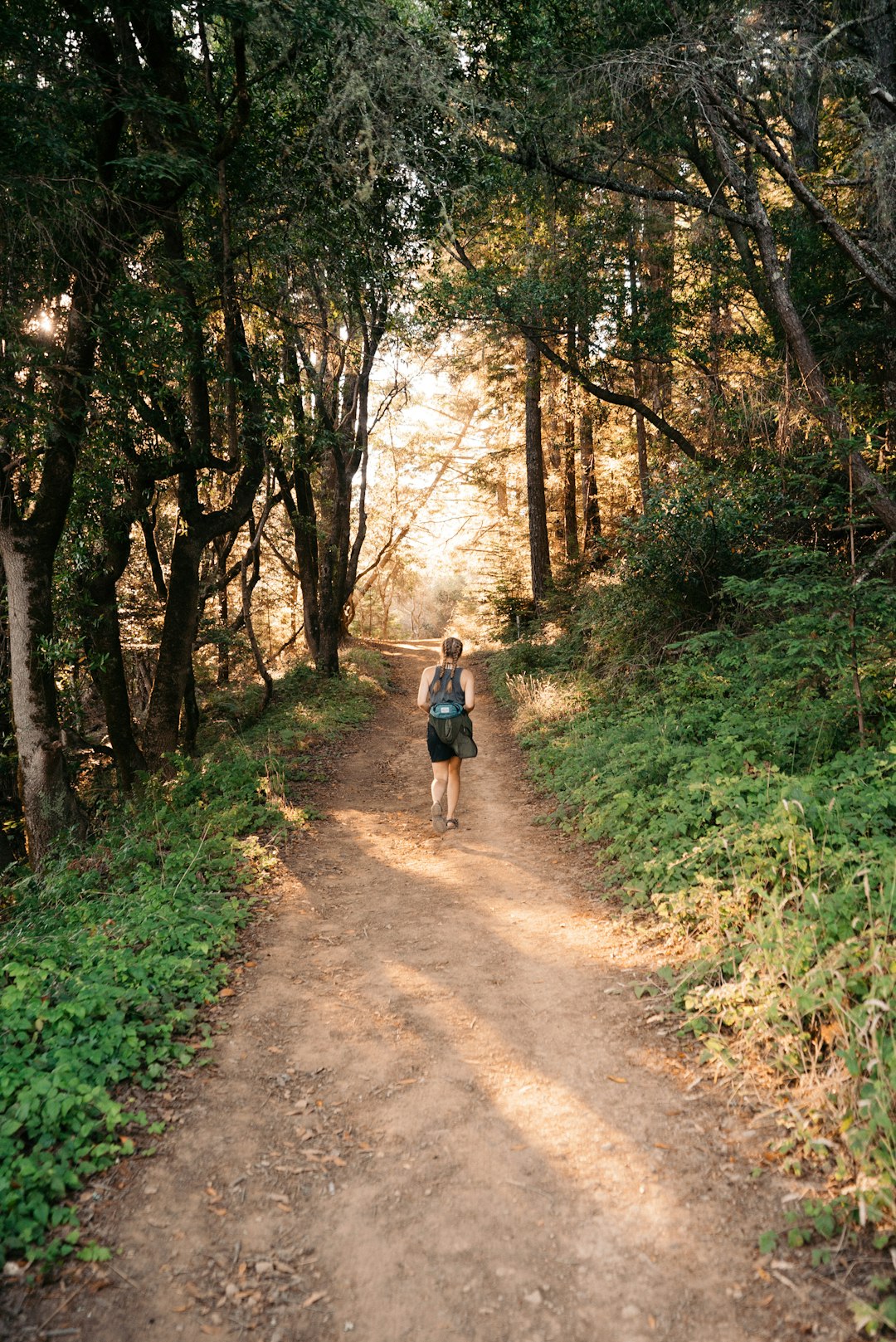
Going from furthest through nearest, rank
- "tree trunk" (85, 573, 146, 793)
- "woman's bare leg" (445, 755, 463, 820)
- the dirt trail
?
"tree trunk" (85, 573, 146, 793)
"woman's bare leg" (445, 755, 463, 820)
the dirt trail

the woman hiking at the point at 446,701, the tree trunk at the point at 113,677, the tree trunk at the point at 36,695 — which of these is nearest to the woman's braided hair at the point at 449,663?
the woman hiking at the point at 446,701

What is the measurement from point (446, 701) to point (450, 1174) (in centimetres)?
481

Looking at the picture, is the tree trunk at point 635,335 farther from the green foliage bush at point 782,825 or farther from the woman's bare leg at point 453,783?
the woman's bare leg at point 453,783

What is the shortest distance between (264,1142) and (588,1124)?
4.98 feet

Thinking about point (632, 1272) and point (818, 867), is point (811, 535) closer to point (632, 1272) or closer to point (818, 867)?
point (818, 867)

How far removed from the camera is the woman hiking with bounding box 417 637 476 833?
7680 mm

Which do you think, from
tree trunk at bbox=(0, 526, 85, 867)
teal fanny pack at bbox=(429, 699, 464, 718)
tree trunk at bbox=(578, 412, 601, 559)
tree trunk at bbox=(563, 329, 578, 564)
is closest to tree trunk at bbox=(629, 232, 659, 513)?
tree trunk at bbox=(578, 412, 601, 559)

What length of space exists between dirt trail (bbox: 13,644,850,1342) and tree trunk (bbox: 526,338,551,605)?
48.9 ft

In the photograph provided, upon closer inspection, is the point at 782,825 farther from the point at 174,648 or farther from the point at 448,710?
the point at 174,648

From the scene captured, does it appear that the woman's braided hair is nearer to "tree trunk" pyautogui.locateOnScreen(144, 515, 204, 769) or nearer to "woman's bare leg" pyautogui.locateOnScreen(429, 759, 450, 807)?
"woman's bare leg" pyautogui.locateOnScreen(429, 759, 450, 807)

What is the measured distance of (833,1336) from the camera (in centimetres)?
237

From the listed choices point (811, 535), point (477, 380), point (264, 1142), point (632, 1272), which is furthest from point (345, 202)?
point (477, 380)

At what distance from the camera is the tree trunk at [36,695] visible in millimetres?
8242

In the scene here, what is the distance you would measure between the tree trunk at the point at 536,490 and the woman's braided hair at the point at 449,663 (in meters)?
11.8
